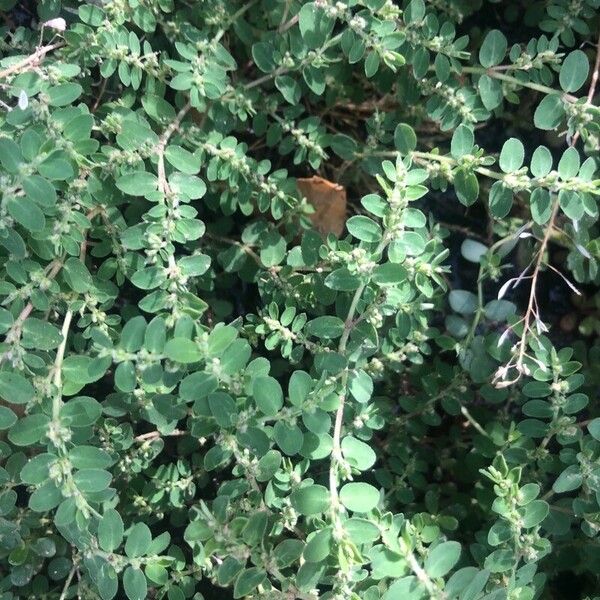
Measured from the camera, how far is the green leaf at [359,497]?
5.43 feet

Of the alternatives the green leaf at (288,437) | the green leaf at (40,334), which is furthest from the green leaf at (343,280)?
the green leaf at (40,334)

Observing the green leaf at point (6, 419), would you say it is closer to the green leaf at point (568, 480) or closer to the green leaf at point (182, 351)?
the green leaf at point (182, 351)

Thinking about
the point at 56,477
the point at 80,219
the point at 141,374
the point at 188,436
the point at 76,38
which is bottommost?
the point at 188,436

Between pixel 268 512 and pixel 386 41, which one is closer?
pixel 268 512

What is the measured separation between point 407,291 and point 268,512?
660mm

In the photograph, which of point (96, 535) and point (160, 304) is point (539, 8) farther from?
point (96, 535)

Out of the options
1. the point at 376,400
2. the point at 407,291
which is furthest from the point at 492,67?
the point at 376,400

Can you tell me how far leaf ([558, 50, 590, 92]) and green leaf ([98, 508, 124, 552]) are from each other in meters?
1.58

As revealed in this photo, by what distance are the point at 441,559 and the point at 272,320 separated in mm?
726

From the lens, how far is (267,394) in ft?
5.37

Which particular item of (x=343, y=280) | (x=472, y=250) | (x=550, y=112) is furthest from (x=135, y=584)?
(x=550, y=112)

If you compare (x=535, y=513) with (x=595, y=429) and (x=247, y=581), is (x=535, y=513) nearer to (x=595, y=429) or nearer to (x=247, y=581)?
(x=595, y=429)

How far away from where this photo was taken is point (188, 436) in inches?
87.0

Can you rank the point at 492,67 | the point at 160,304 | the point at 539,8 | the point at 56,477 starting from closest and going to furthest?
the point at 56,477 < the point at 160,304 < the point at 492,67 < the point at 539,8
